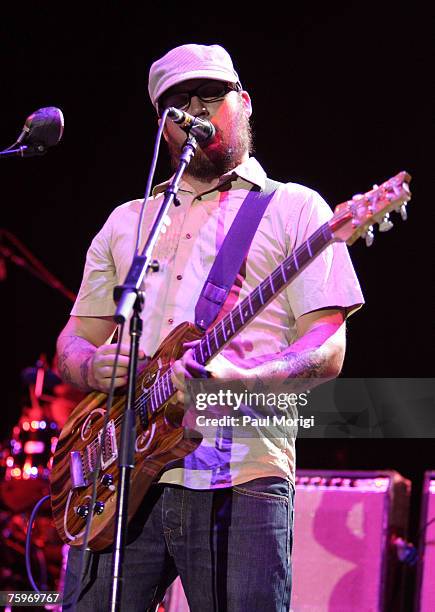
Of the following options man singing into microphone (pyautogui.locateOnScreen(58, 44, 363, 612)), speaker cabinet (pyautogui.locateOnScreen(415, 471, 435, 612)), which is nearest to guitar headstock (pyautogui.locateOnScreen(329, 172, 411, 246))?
man singing into microphone (pyautogui.locateOnScreen(58, 44, 363, 612))

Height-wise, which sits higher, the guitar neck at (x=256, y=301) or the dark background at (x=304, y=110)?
the dark background at (x=304, y=110)

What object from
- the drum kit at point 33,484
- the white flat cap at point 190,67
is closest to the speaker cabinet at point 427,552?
the white flat cap at point 190,67

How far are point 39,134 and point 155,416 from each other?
1.02m

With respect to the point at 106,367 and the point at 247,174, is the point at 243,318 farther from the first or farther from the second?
the point at 247,174

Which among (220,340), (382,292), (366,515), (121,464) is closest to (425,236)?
(382,292)

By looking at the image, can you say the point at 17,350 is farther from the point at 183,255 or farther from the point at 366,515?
the point at 183,255

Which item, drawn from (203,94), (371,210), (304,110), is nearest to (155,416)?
(371,210)

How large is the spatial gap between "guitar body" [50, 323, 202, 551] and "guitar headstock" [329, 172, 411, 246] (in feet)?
1.87

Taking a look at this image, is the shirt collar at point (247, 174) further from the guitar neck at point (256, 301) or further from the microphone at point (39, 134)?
the guitar neck at point (256, 301)

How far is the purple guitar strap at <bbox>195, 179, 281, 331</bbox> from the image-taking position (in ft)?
8.66

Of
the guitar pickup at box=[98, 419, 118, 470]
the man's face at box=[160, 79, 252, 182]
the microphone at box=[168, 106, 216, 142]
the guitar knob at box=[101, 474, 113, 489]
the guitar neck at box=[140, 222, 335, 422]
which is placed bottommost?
the guitar knob at box=[101, 474, 113, 489]

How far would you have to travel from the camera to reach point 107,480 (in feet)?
8.74

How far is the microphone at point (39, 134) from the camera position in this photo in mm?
2855

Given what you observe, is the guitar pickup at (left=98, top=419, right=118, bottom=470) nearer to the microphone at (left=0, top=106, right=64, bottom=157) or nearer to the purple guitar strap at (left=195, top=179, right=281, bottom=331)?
the purple guitar strap at (left=195, top=179, right=281, bottom=331)
